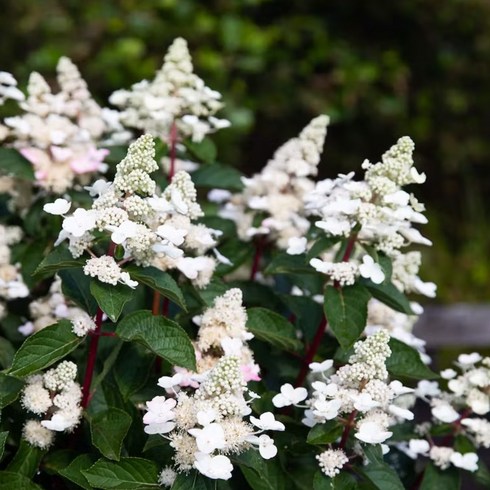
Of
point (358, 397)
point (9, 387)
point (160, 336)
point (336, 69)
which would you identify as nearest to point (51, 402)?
point (9, 387)

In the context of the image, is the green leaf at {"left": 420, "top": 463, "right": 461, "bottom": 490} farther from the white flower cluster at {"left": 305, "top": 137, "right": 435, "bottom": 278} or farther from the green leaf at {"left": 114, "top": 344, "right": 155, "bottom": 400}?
the green leaf at {"left": 114, "top": 344, "right": 155, "bottom": 400}

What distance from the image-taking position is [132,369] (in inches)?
52.6

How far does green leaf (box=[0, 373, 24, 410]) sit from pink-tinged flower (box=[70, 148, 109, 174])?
494 millimetres

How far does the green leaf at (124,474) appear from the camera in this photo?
44.3 inches

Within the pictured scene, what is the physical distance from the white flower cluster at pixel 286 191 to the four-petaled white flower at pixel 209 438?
2.05 ft

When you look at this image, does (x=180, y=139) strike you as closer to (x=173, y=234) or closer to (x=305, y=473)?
(x=173, y=234)

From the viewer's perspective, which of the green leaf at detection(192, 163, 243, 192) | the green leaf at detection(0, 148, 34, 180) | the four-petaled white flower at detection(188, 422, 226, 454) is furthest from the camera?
the green leaf at detection(192, 163, 243, 192)

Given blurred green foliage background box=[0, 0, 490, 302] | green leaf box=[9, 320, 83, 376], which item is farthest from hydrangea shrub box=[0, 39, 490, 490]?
blurred green foliage background box=[0, 0, 490, 302]

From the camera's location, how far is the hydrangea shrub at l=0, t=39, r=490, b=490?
3.74 ft

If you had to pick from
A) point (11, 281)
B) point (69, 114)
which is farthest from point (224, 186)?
point (11, 281)

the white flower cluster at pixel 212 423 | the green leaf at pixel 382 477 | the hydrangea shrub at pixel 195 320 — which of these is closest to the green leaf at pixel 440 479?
the hydrangea shrub at pixel 195 320

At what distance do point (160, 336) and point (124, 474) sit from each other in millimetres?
180

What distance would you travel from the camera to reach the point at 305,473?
132 cm

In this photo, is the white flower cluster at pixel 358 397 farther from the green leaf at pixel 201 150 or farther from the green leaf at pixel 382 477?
the green leaf at pixel 201 150
